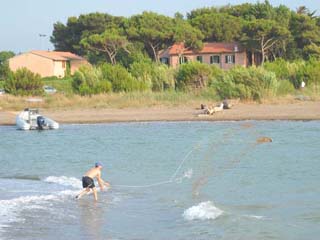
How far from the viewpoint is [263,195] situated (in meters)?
16.8

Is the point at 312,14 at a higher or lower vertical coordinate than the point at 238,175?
higher

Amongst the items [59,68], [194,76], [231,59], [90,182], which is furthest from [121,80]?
[59,68]

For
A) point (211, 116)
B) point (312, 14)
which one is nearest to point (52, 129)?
point (211, 116)

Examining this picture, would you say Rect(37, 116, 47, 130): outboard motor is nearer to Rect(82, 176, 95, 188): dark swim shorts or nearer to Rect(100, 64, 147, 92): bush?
Rect(100, 64, 147, 92): bush

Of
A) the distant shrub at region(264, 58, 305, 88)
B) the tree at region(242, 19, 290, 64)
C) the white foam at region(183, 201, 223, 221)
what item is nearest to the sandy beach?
the distant shrub at region(264, 58, 305, 88)

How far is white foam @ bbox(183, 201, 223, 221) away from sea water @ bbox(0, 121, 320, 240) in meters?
0.02

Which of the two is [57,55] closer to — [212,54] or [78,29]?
[78,29]

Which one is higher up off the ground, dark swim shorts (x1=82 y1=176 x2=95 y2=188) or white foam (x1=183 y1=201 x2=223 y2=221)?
dark swim shorts (x1=82 y1=176 x2=95 y2=188)

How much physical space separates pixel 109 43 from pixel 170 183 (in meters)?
54.1

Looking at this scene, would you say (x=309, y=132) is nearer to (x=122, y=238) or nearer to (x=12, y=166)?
(x=12, y=166)

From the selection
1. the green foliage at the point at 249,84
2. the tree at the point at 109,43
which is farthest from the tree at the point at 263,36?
the green foliage at the point at 249,84

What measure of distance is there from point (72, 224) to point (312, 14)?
72493 millimetres

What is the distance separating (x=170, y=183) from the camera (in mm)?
19422

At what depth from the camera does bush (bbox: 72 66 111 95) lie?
46.5 m
